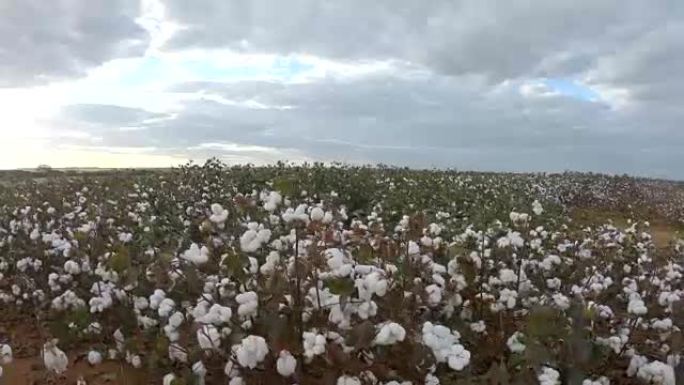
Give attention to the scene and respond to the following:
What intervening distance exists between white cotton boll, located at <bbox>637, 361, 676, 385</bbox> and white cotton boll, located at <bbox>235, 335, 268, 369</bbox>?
196 cm

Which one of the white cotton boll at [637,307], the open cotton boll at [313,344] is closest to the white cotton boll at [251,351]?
the open cotton boll at [313,344]

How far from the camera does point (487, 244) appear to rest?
21.8 feet

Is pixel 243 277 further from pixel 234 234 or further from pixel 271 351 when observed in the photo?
pixel 234 234

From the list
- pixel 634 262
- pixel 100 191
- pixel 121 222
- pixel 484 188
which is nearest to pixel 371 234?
pixel 634 262

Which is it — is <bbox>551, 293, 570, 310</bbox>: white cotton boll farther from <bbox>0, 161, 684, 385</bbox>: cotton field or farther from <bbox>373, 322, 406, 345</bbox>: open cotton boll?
<bbox>373, 322, 406, 345</bbox>: open cotton boll

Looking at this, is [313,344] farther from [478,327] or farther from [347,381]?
[478,327]

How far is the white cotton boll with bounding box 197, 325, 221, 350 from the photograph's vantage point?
3.55 meters

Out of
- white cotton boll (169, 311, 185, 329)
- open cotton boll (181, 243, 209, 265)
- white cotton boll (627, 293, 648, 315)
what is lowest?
white cotton boll (169, 311, 185, 329)

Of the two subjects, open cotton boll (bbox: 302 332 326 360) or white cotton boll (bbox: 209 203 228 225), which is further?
white cotton boll (bbox: 209 203 228 225)

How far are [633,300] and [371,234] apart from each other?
2.11m

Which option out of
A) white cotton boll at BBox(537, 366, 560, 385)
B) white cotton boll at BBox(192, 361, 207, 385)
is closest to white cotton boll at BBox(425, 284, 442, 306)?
white cotton boll at BBox(537, 366, 560, 385)

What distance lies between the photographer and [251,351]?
3.19m

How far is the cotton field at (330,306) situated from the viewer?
134 inches

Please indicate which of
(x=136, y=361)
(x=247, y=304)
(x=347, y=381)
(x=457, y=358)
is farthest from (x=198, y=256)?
(x=457, y=358)
